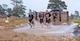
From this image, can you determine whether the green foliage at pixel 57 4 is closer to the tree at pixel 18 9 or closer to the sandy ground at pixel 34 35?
the tree at pixel 18 9

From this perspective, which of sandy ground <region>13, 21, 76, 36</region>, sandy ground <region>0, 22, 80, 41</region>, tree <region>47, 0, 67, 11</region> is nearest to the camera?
sandy ground <region>0, 22, 80, 41</region>

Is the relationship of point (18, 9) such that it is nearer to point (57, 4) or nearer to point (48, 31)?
point (57, 4)

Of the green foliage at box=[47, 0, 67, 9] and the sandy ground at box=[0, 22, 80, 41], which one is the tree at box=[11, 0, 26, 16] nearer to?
the green foliage at box=[47, 0, 67, 9]

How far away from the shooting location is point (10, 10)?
70.7 meters

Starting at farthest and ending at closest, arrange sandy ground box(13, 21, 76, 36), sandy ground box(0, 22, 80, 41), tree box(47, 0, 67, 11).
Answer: tree box(47, 0, 67, 11), sandy ground box(13, 21, 76, 36), sandy ground box(0, 22, 80, 41)

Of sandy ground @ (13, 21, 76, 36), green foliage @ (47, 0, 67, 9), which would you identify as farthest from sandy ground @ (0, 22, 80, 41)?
green foliage @ (47, 0, 67, 9)

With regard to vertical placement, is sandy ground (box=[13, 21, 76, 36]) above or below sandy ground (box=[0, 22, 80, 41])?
below

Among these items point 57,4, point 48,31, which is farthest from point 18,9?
point 48,31

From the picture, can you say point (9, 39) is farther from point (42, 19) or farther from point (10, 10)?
point (10, 10)

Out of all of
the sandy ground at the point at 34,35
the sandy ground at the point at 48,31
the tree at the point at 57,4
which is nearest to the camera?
the sandy ground at the point at 34,35

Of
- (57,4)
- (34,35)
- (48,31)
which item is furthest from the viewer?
(57,4)

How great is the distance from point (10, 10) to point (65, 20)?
39.3 meters

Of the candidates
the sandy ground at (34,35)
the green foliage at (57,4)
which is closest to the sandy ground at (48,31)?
the sandy ground at (34,35)

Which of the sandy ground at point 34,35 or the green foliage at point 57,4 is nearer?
the sandy ground at point 34,35
